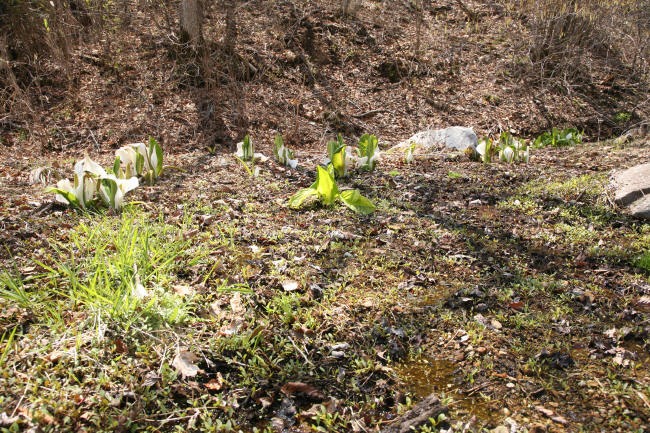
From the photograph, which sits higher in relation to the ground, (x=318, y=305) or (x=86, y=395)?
(x=86, y=395)

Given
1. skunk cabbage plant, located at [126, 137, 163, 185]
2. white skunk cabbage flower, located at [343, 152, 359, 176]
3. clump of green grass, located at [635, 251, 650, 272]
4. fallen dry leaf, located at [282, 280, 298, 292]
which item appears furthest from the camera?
white skunk cabbage flower, located at [343, 152, 359, 176]

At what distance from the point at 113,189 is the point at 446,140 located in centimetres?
421

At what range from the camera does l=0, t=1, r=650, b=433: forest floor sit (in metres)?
1.29

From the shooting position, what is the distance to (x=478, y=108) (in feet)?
26.4

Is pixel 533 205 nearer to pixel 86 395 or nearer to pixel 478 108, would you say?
pixel 86 395

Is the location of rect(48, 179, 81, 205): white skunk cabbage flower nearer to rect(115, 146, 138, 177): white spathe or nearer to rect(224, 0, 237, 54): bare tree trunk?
rect(115, 146, 138, 177): white spathe

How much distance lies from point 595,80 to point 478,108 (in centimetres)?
354

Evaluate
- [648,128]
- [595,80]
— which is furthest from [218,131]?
[595,80]

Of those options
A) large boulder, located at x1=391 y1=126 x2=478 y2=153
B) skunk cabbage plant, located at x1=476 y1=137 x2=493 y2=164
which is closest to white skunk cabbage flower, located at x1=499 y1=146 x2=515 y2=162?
skunk cabbage plant, located at x1=476 y1=137 x2=493 y2=164

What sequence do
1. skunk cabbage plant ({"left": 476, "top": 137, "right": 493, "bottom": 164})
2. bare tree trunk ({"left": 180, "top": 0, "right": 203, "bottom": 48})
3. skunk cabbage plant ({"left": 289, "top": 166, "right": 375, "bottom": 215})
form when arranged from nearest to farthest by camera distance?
skunk cabbage plant ({"left": 289, "top": 166, "right": 375, "bottom": 215})
skunk cabbage plant ({"left": 476, "top": 137, "right": 493, "bottom": 164})
bare tree trunk ({"left": 180, "top": 0, "right": 203, "bottom": 48})

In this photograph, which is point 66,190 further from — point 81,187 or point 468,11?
point 468,11

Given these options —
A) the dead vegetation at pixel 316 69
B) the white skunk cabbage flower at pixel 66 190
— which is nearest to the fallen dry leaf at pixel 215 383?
the white skunk cabbage flower at pixel 66 190

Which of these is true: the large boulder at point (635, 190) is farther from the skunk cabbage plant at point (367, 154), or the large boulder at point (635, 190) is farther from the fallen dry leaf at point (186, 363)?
the fallen dry leaf at point (186, 363)

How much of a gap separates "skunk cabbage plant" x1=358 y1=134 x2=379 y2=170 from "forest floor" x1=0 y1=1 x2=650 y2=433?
13 cm
